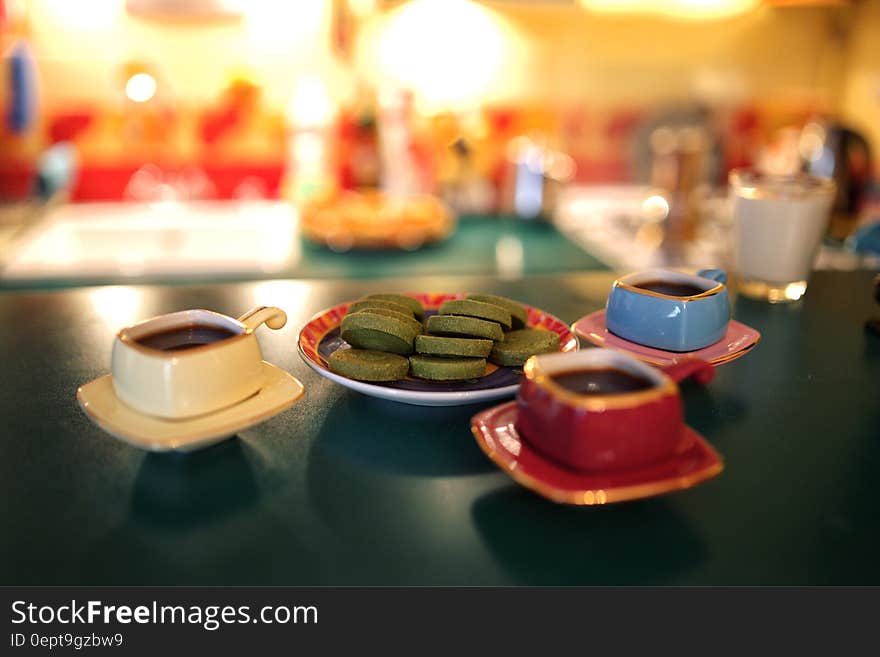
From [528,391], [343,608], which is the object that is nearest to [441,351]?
[528,391]

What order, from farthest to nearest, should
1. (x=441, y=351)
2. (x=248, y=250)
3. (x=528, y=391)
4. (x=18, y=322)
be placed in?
1. (x=248, y=250)
2. (x=18, y=322)
3. (x=441, y=351)
4. (x=528, y=391)

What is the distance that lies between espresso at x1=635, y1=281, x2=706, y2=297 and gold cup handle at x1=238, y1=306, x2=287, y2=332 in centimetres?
42

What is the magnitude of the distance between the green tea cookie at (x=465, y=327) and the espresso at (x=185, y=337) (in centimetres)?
21

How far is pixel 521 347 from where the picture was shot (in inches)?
33.6

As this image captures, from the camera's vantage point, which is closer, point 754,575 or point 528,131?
point 754,575

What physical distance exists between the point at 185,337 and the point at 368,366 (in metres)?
0.18

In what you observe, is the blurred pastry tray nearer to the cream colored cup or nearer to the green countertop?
the green countertop

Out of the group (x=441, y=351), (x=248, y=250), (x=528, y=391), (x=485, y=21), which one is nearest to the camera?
(x=528, y=391)

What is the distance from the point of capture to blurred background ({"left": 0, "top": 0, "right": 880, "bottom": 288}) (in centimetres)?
252

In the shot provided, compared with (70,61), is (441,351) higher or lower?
lower

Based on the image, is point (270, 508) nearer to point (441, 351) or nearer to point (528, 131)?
point (441, 351)

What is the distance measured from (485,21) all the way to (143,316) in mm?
2071

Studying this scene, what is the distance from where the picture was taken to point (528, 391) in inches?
26.9

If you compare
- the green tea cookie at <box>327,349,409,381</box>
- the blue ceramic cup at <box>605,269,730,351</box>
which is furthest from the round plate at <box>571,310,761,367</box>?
the green tea cookie at <box>327,349,409,381</box>
